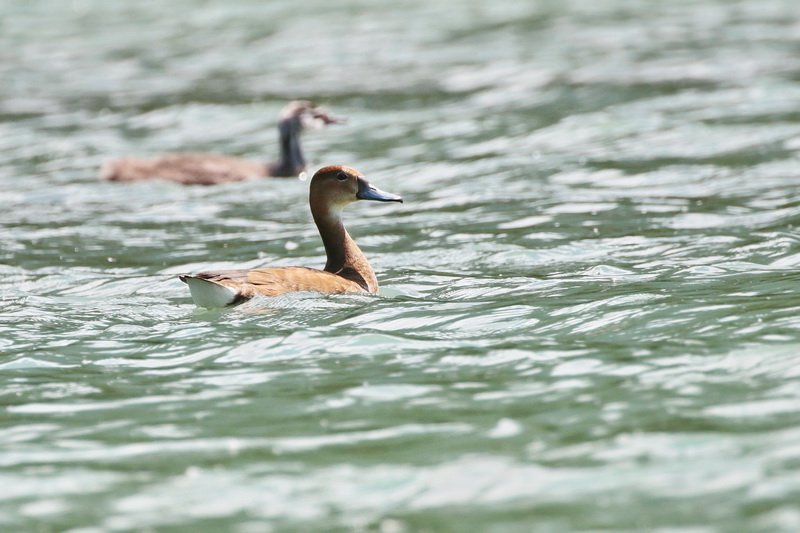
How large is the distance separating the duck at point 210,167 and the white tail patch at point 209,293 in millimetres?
6514

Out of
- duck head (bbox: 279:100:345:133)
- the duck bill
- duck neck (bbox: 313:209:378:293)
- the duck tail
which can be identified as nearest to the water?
the duck tail

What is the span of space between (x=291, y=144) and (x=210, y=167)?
4.09 feet

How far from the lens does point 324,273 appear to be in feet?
33.1

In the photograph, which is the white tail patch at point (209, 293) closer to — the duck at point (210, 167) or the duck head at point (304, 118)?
the duck at point (210, 167)

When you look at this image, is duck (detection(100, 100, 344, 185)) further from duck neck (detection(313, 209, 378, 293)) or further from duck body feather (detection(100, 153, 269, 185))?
duck neck (detection(313, 209, 378, 293))

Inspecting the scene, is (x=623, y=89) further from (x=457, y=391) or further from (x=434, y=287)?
(x=457, y=391)

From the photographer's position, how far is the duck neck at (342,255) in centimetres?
1031

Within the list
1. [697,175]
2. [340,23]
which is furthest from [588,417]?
[340,23]

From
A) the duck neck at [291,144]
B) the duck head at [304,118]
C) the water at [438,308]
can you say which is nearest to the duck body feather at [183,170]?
the water at [438,308]

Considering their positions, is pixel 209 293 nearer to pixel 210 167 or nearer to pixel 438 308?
pixel 438 308

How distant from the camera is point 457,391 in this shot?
23.9 ft

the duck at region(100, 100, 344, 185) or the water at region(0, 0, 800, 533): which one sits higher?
the duck at region(100, 100, 344, 185)

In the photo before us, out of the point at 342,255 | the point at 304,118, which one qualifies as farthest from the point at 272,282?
the point at 304,118

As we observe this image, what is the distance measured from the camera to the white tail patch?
9.06 m
